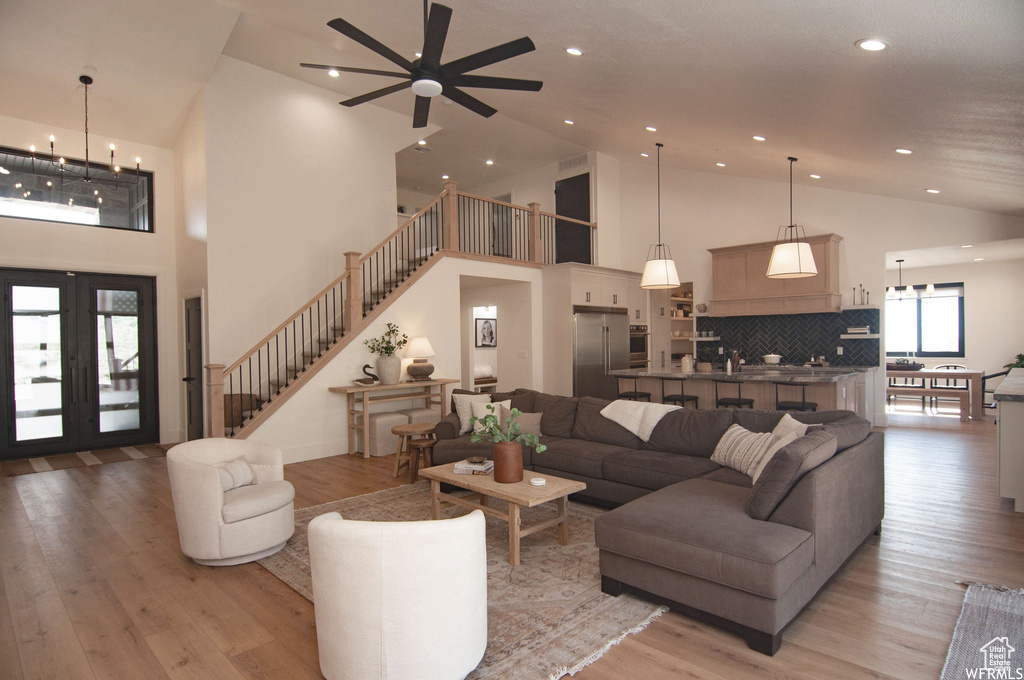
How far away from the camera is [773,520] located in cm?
279

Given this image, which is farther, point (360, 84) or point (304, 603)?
point (360, 84)

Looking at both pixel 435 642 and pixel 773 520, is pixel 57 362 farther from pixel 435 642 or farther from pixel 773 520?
pixel 773 520

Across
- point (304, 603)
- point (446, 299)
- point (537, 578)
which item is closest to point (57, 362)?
point (446, 299)

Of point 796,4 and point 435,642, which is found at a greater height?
point 796,4

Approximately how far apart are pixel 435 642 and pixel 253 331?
6011 mm

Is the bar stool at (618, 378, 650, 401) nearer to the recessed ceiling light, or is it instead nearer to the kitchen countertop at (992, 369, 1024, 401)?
the kitchen countertop at (992, 369, 1024, 401)

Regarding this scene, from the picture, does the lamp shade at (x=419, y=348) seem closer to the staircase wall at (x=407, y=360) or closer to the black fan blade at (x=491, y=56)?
the staircase wall at (x=407, y=360)

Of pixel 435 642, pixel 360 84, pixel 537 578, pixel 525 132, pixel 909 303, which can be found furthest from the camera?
pixel 909 303

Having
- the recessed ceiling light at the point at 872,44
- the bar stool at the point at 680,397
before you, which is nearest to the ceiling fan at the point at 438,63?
the recessed ceiling light at the point at 872,44

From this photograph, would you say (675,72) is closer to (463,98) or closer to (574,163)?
(463,98)

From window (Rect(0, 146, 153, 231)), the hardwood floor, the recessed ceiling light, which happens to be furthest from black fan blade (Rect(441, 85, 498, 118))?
Answer: window (Rect(0, 146, 153, 231))

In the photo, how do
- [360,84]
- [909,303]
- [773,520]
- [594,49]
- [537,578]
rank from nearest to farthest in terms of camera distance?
[773,520]
[537,578]
[594,49]
[360,84]
[909,303]

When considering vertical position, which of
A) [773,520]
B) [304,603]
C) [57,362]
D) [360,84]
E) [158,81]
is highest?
[360,84]

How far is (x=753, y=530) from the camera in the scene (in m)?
2.62
